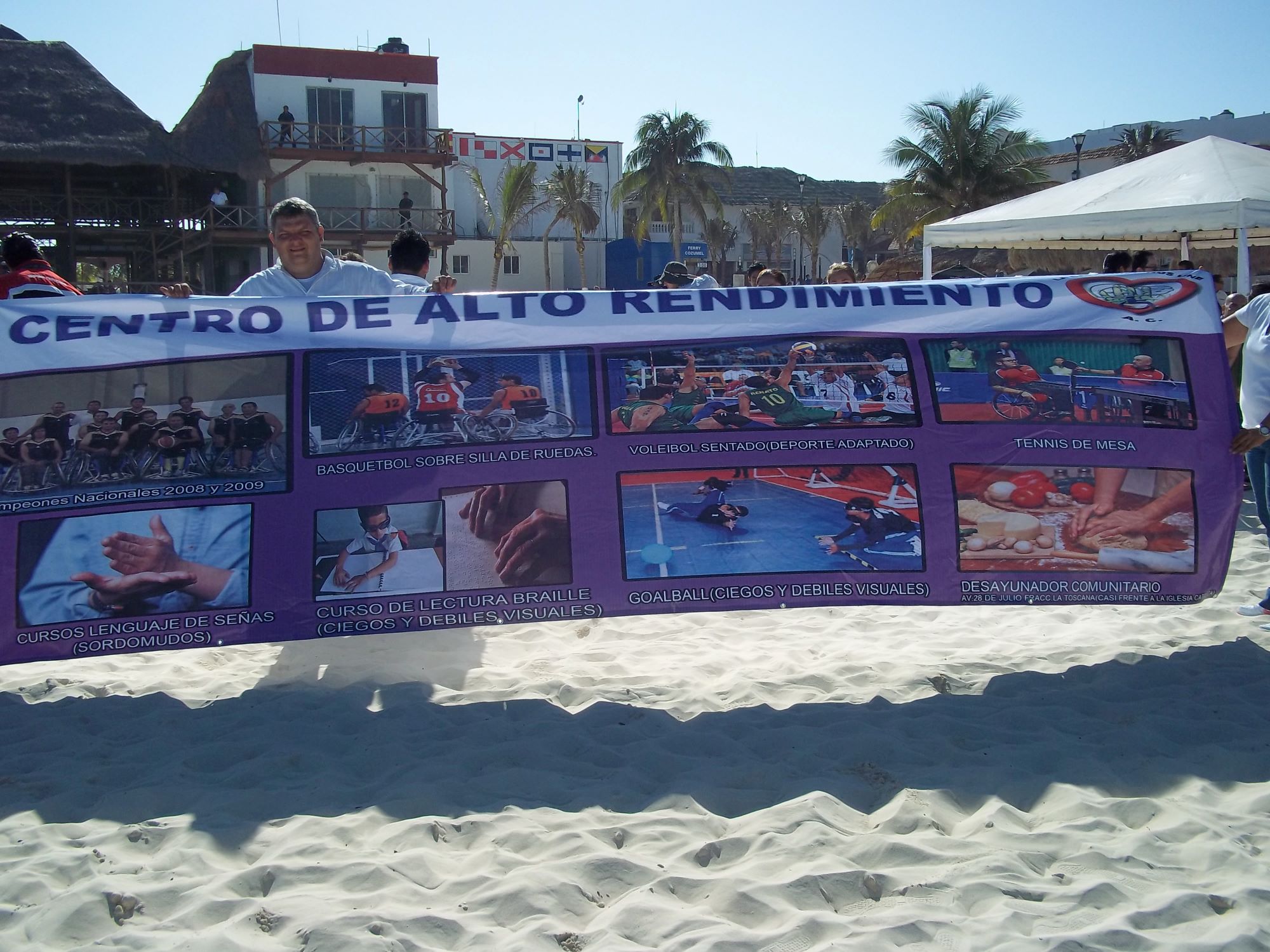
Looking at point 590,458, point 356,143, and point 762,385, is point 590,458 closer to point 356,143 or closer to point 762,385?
point 762,385

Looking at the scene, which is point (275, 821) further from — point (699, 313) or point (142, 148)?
point (142, 148)

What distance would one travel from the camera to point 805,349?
419cm

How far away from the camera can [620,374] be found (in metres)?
4.11

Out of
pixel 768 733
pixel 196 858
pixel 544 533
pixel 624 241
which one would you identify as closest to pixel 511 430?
pixel 544 533

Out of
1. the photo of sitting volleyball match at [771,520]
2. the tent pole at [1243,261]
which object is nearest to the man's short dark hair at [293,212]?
the photo of sitting volleyball match at [771,520]

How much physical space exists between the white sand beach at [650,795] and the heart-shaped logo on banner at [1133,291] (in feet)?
5.06

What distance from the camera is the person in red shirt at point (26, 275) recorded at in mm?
4894

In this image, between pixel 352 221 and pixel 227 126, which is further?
pixel 352 221

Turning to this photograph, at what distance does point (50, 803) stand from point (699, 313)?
9.76ft

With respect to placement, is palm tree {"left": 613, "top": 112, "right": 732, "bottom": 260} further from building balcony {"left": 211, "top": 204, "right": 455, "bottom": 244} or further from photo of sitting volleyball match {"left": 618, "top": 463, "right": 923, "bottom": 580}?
photo of sitting volleyball match {"left": 618, "top": 463, "right": 923, "bottom": 580}

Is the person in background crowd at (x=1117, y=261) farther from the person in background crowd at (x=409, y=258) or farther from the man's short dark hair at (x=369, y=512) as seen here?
the man's short dark hair at (x=369, y=512)

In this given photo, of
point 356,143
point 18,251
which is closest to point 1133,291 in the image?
point 18,251

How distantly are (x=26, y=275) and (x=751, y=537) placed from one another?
401 centimetres

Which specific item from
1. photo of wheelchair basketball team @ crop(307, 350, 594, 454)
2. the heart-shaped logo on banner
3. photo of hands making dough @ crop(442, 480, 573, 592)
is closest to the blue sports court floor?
photo of hands making dough @ crop(442, 480, 573, 592)
